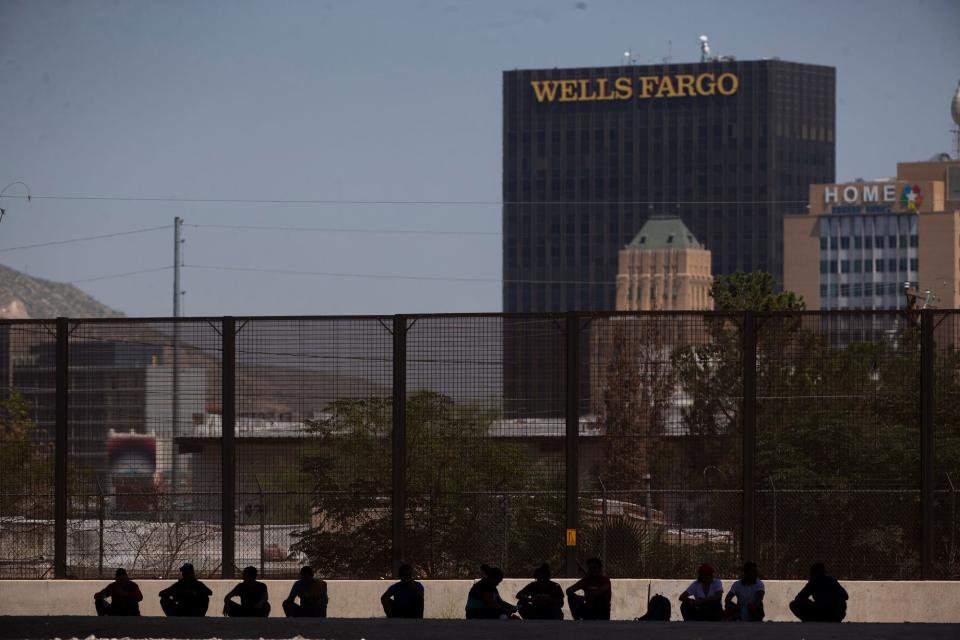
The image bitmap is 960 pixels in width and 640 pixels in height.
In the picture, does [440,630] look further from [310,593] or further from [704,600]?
[704,600]

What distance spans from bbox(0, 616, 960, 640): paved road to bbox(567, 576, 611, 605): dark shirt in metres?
3.44

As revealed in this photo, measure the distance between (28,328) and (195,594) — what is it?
346 inches

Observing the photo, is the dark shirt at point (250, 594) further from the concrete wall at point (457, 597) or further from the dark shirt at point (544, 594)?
the concrete wall at point (457, 597)

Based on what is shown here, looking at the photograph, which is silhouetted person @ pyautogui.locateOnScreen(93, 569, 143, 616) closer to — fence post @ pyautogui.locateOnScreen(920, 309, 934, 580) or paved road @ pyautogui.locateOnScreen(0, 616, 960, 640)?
paved road @ pyautogui.locateOnScreen(0, 616, 960, 640)

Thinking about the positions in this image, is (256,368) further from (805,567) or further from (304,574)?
(805,567)

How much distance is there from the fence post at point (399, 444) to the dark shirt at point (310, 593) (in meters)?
5.16

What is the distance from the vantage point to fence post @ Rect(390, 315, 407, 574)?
89.3ft

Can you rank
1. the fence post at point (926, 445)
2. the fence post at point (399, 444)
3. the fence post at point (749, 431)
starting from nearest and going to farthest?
the fence post at point (749, 431)
the fence post at point (926, 445)
the fence post at point (399, 444)

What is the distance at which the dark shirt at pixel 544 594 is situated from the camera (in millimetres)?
21297

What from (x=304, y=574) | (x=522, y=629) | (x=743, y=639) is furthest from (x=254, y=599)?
(x=743, y=639)

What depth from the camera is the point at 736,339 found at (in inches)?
1150

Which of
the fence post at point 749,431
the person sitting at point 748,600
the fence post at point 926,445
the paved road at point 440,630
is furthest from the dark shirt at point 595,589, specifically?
the fence post at point 926,445

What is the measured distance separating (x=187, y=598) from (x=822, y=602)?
7806mm

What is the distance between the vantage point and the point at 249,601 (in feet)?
71.6
